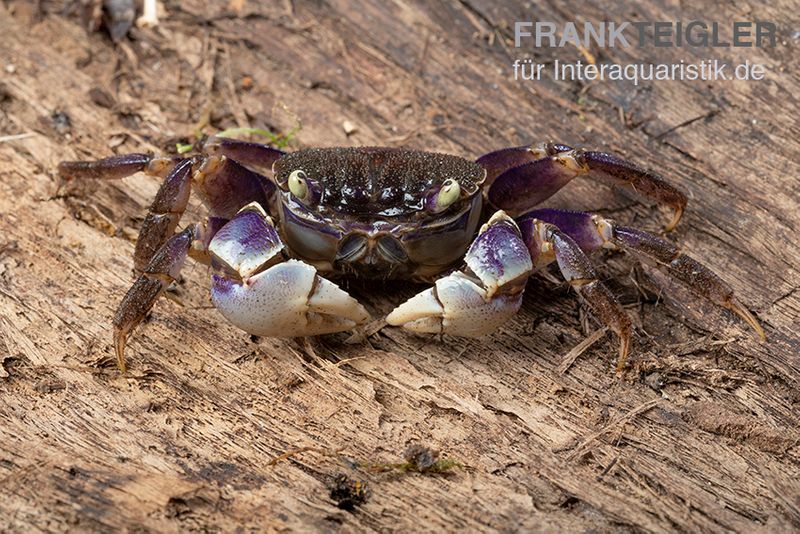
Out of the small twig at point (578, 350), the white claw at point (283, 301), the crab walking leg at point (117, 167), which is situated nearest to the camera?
the white claw at point (283, 301)

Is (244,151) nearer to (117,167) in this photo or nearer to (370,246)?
(117,167)

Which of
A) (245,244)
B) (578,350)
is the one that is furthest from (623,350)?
(245,244)

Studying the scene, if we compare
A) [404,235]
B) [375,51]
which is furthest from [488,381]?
[375,51]

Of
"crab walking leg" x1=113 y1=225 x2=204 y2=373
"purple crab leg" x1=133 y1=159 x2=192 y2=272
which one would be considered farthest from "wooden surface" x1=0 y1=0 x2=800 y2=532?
"purple crab leg" x1=133 y1=159 x2=192 y2=272

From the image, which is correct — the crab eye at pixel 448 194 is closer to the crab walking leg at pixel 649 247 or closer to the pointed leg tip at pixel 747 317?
the crab walking leg at pixel 649 247

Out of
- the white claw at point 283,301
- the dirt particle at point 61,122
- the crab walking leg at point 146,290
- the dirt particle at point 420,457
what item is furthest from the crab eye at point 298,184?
the dirt particle at point 61,122

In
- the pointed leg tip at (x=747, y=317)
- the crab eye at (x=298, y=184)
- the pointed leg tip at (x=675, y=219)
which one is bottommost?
the pointed leg tip at (x=747, y=317)
